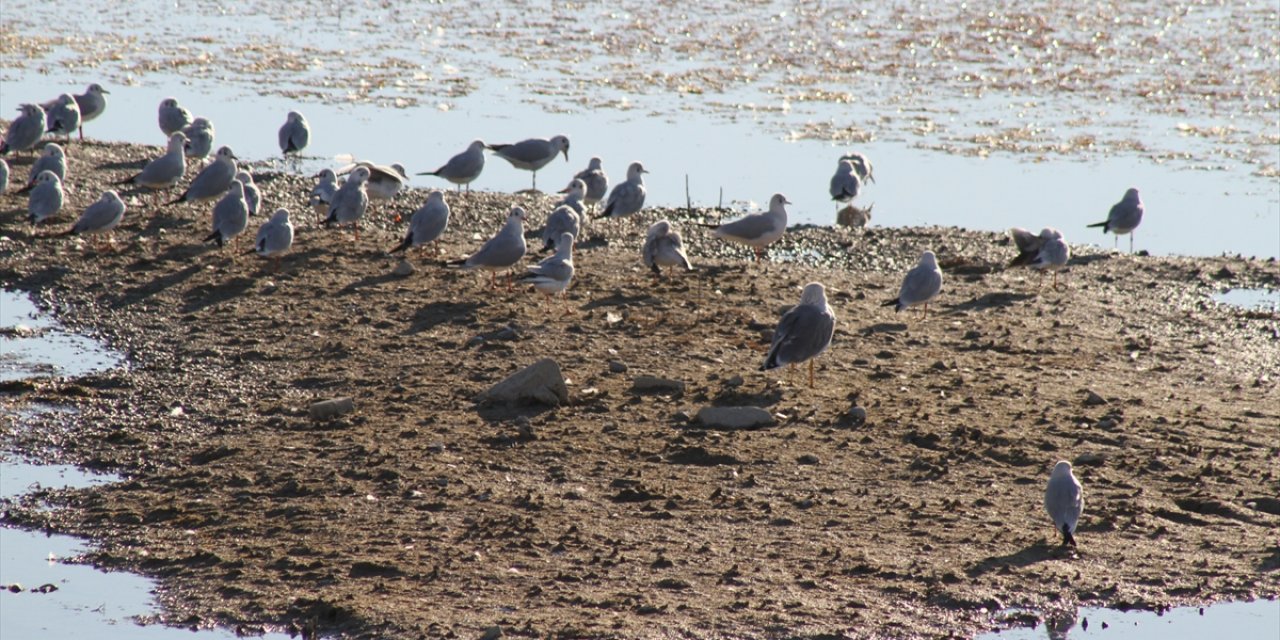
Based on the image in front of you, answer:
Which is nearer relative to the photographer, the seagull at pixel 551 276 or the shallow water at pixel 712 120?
the seagull at pixel 551 276

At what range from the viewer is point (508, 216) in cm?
1456

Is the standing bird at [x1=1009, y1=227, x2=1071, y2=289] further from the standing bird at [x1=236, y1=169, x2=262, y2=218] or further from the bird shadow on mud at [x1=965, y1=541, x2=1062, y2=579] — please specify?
the standing bird at [x1=236, y1=169, x2=262, y2=218]

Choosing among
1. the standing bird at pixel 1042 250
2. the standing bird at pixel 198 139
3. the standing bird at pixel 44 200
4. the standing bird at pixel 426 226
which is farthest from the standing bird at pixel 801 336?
the standing bird at pixel 198 139

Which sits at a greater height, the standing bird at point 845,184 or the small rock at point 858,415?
the standing bird at point 845,184

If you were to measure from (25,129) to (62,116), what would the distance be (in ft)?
2.14

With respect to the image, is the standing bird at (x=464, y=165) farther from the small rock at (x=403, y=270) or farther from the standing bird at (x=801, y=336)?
the standing bird at (x=801, y=336)

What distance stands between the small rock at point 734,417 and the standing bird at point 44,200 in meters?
7.38

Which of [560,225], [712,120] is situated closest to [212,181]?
[560,225]

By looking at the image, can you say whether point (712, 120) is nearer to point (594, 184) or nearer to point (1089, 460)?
point (594, 184)

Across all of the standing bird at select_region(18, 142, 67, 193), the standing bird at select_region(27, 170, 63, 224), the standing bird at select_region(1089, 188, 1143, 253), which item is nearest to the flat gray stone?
the standing bird at select_region(27, 170, 63, 224)

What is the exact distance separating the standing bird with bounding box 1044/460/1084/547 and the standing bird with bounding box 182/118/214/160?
12456mm

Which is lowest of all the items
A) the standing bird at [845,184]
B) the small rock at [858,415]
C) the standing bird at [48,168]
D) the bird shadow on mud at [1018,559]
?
the bird shadow on mud at [1018,559]

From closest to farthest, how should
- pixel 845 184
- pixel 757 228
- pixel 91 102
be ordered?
pixel 757 228, pixel 845 184, pixel 91 102

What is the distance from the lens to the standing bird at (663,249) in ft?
42.3
